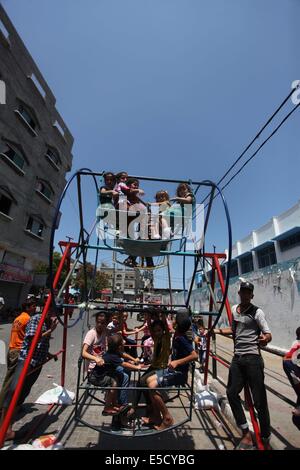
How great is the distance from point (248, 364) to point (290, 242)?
1971 centimetres

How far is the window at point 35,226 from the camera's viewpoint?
1750 centimetres

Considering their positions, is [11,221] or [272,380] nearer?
[272,380]

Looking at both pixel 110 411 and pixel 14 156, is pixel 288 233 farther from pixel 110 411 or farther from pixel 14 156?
pixel 14 156

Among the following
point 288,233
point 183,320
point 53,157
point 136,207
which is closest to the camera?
point 183,320

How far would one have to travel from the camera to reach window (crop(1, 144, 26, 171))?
1477cm

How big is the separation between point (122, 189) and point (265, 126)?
409 cm

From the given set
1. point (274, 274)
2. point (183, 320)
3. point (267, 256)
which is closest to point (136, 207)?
point (183, 320)

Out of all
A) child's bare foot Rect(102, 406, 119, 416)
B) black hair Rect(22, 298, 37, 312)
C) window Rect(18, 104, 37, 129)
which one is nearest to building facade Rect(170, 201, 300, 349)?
child's bare foot Rect(102, 406, 119, 416)

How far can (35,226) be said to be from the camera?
1814 cm

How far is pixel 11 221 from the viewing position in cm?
1527

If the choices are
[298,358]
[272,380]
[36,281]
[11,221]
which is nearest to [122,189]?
[298,358]

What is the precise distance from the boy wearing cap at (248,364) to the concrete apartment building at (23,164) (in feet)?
49.4

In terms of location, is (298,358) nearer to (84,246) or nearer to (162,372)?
(162,372)

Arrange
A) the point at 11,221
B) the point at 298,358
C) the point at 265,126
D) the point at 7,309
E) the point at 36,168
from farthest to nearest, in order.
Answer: the point at 36,168, the point at 7,309, the point at 11,221, the point at 265,126, the point at 298,358
